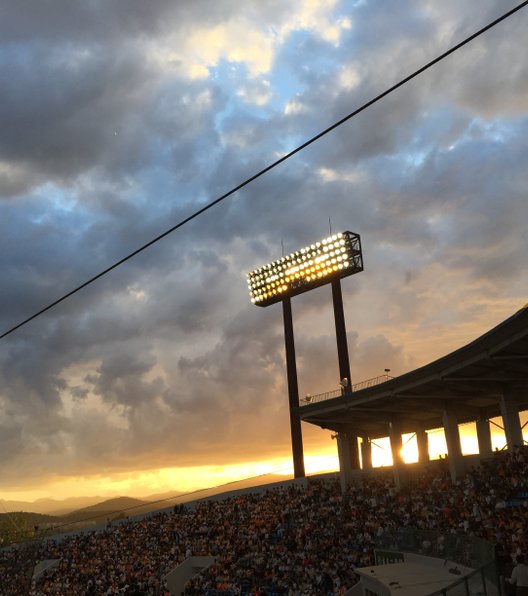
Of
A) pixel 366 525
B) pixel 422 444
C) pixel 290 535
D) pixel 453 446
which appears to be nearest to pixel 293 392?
pixel 422 444

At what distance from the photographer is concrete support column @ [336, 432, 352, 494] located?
39375 millimetres

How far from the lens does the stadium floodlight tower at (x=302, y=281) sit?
48.7m

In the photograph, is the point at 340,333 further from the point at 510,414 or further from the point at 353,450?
the point at 510,414

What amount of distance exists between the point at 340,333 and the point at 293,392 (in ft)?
20.5

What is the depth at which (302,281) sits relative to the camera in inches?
2024

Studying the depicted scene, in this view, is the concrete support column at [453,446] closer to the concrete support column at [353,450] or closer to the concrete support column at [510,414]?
the concrete support column at [510,414]

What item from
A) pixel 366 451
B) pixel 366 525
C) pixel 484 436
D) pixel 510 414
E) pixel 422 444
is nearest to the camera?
pixel 510 414

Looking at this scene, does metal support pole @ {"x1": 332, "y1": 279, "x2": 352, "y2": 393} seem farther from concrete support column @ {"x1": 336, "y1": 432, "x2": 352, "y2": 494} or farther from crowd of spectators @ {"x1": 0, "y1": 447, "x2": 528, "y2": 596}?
Answer: crowd of spectators @ {"x1": 0, "y1": 447, "x2": 528, "y2": 596}

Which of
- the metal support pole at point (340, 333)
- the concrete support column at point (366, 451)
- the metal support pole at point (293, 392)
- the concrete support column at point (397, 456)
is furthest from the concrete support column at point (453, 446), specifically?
the metal support pole at point (293, 392)

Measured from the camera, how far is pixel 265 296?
5412cm

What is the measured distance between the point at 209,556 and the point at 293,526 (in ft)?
16.5

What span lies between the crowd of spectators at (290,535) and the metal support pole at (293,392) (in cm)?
393

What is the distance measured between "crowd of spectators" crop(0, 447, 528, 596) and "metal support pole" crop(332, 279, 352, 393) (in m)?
8.27

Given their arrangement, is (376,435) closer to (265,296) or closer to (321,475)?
(321,475)
